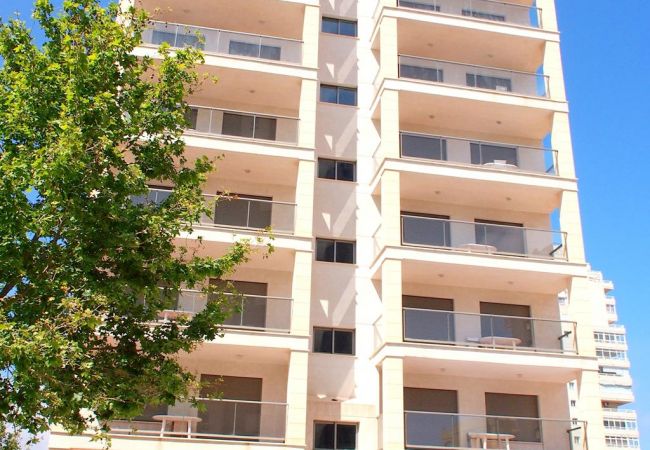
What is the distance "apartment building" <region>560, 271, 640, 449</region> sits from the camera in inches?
4163

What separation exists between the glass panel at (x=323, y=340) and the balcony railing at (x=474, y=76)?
9553mm

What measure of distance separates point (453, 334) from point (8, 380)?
13.2 m

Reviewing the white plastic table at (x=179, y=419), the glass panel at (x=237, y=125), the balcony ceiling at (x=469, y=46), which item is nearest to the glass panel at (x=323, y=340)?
the white plastic table at (x=179, y=419)

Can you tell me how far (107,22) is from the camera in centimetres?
1333

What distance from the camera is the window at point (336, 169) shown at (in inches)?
947

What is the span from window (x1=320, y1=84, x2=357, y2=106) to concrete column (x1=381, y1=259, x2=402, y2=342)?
7115mm

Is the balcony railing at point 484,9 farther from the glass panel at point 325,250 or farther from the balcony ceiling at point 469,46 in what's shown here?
the glass panel at point 325,250

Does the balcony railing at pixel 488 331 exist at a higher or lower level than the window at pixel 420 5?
lower

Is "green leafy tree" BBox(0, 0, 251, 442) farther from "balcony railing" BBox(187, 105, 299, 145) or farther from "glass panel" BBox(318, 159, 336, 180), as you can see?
"glass panel" BBox(318, 159, 336, 180)

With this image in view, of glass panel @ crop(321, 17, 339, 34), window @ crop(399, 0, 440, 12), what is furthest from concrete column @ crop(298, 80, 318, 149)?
window @ crop(399, 0, 440, 12)

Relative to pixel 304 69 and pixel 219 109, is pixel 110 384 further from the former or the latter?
pixel 304 69

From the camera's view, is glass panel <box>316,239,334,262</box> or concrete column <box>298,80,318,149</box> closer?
concrete column <box>298,80,318,149</box>

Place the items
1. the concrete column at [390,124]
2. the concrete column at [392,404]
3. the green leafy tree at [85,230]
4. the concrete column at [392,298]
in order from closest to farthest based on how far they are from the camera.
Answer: the green leafy tree at [85,230]
the concrete column at [392,404]
the concrete column at [392,298]
the concrete column at [390,124]

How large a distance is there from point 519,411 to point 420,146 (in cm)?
921
